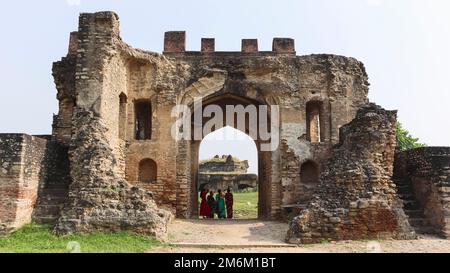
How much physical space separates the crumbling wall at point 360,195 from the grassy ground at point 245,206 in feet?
24.4

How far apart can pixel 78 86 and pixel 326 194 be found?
24.0ft

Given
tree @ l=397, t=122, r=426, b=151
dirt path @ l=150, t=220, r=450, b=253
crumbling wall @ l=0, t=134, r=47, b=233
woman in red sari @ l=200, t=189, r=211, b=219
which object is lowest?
dirt path @ l=150, t=220, r=450, b=253

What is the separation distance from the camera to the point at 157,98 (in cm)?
1431

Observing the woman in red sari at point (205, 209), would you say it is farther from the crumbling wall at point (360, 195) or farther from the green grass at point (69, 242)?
the green grass at point (69, 242)

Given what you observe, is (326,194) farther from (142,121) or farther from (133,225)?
(142,121)

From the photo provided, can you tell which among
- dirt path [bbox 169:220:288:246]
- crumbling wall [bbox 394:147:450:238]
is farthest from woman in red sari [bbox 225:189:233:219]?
crumbling wall [bbox 394:147:450:238]

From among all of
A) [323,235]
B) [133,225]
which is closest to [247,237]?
[323,235]

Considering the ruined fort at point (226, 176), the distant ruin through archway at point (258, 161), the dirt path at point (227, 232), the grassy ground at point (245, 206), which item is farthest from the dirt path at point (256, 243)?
the ruined fort at point (226, 176)

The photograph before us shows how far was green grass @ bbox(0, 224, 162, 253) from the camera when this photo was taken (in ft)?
27.9

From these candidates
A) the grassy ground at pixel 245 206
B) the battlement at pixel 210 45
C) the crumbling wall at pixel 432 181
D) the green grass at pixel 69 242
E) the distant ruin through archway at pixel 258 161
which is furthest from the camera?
the grassy ground at pixel 245 206

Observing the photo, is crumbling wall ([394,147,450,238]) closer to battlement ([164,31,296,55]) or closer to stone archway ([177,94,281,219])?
stone archway ([177,94,281,219])

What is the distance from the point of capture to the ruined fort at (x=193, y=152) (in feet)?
33.7

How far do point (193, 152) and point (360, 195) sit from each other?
26.7 feet

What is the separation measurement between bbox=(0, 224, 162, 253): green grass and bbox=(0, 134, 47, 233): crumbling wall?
342mm
